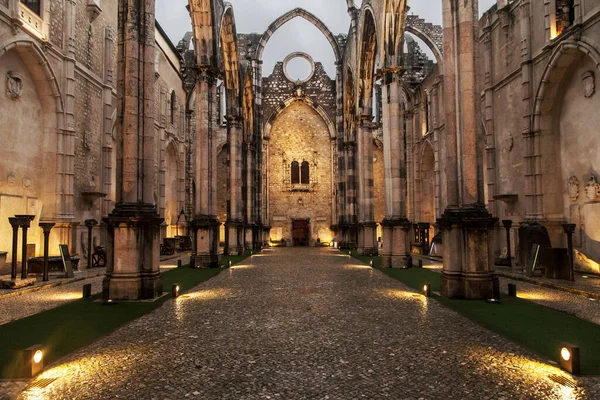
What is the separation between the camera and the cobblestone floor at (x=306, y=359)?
353 centimetres

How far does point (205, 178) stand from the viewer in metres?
15.1

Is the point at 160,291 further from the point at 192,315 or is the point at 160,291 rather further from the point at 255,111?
the point at 255,111

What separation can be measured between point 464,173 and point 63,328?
7647 millimetres

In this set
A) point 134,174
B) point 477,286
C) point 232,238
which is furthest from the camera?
point 232,238

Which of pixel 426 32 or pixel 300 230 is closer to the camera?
pixel 426 32

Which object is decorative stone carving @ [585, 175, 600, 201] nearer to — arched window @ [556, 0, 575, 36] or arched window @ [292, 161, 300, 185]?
arched window @ [556, 0, 575, 36]

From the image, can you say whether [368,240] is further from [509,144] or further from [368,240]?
[509,144]

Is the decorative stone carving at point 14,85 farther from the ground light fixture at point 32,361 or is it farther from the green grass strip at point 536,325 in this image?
the green grass strip at point 536,325

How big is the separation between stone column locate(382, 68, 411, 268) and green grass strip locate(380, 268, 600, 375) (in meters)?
5.84

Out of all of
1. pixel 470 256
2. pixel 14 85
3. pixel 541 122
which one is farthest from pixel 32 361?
pixel 541 122

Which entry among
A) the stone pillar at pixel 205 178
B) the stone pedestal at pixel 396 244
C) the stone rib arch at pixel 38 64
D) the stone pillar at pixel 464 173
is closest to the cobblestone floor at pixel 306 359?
the stone pillar at pixel 464 173

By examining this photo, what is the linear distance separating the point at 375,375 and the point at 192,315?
3690 mm

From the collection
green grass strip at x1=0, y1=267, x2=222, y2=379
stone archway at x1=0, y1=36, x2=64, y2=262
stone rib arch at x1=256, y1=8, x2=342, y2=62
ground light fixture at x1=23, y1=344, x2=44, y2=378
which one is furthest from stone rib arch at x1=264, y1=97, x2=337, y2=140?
ground light fixture at x1=23, y1=344, x2=44, y2=378

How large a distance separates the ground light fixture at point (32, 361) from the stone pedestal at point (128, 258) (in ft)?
12.9
